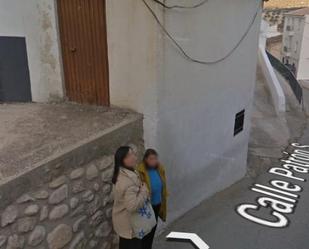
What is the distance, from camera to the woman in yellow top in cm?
362

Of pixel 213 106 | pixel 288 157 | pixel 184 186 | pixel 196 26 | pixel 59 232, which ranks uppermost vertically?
pixel 196 26

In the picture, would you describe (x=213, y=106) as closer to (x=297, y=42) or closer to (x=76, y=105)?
(x=76, y=105)

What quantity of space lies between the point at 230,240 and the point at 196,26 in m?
3.09

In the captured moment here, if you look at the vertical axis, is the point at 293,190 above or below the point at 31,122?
below

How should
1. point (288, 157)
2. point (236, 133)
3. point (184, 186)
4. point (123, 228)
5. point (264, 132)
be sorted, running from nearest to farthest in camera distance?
point (123, 228) → point (184, 186) → point (236, 133) → point (288, 157) → point (264, 132)

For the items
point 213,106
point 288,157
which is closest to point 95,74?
point 213,106

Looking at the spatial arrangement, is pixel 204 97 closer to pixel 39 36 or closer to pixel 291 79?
pixel 39 36

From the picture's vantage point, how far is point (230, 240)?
16.6ft

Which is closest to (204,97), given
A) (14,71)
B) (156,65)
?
(156,65)

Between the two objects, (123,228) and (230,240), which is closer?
(123,228)

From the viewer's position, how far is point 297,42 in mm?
43781

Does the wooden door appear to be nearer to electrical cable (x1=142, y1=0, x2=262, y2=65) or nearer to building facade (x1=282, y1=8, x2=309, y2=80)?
electrical cable (x1=142, y1=0, x2=262, y2=65)

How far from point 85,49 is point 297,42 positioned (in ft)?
146

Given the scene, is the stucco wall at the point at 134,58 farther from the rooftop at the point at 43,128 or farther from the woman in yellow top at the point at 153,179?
the woman in yellow top at the point at 153,179
